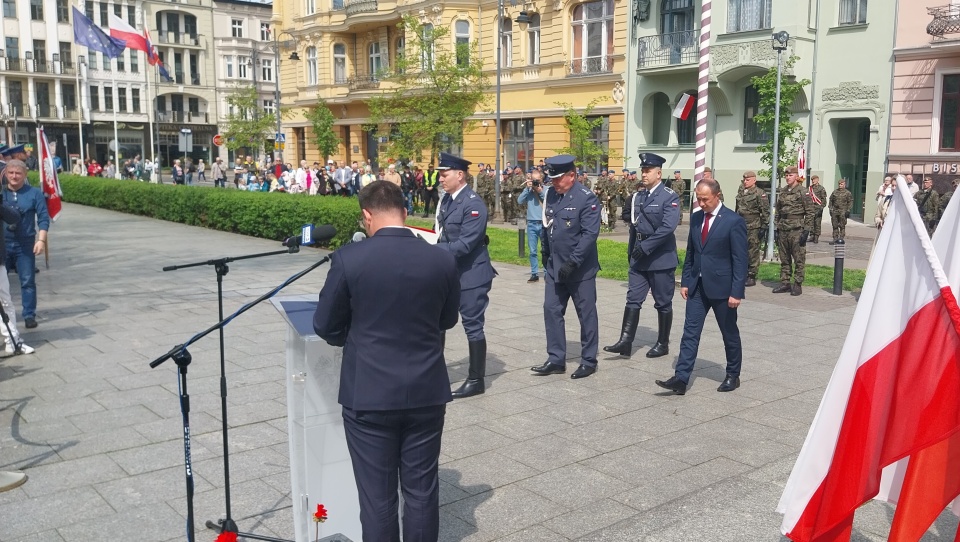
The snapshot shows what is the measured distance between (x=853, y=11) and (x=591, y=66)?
1006cm

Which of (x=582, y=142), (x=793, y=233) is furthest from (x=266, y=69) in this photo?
(x=793, y=233)

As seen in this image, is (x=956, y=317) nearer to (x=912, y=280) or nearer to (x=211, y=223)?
(x=912, y=280)

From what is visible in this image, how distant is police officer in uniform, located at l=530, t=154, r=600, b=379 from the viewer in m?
7.69

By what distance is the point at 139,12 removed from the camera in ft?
242

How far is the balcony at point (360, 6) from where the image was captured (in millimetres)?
43781

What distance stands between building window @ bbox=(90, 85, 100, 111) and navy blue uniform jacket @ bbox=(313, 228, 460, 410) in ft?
244

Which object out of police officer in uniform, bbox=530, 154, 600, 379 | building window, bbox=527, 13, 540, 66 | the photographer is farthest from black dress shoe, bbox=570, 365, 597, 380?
building window, bbox=527, 13, 540, 66

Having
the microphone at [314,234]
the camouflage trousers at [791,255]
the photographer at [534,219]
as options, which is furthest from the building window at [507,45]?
the microphone at [314,234]

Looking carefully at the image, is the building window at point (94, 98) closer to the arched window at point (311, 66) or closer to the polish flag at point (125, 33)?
the arched window at point (311, 66)

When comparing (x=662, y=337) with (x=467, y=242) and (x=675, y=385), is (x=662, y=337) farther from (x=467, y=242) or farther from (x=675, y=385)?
(x=467, y=242)

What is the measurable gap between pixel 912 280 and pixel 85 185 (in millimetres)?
33195

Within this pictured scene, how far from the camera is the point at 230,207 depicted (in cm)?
2162

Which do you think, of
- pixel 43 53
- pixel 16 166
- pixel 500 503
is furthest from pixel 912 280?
pixel 43 53

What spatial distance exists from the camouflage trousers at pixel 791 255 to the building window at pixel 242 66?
74102 millimetres
